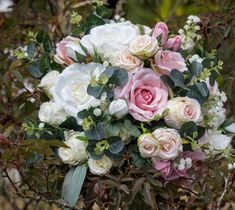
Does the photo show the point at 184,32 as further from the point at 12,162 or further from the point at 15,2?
the point at 15,2

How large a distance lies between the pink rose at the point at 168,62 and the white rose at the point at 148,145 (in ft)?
0.50

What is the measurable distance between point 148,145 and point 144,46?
0.67ft

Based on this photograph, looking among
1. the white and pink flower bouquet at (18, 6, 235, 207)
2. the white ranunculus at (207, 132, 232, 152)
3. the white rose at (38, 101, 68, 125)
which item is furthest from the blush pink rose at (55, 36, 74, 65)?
the white ranunculus at (207, 132, 232, 152)

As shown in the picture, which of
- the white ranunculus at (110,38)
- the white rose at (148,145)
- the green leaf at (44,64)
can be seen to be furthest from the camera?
the green leaf at (44,64)

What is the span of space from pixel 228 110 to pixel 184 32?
2.59ft

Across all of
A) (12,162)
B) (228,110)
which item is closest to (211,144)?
(12,162)

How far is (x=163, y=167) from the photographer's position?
1.23 meters

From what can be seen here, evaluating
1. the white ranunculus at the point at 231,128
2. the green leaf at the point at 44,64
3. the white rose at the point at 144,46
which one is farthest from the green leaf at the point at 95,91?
the white ranunculus at the point at 231,128

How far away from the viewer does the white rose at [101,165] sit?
1240 mm

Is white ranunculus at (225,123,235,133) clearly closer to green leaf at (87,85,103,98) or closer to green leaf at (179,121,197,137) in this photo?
green leaf at (179,121,197,137)

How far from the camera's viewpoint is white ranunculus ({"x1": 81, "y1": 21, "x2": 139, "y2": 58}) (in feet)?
4.28

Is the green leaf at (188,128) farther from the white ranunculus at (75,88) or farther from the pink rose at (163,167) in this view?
the white ranunculus at (75,88)

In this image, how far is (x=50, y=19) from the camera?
2402 mm

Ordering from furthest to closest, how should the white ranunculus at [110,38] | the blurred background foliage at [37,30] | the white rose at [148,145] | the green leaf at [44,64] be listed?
the blurred background foliage at [37,30], the green leaf at [44,64], the white ranunculus at [110,38], the white rose at [148,145]
